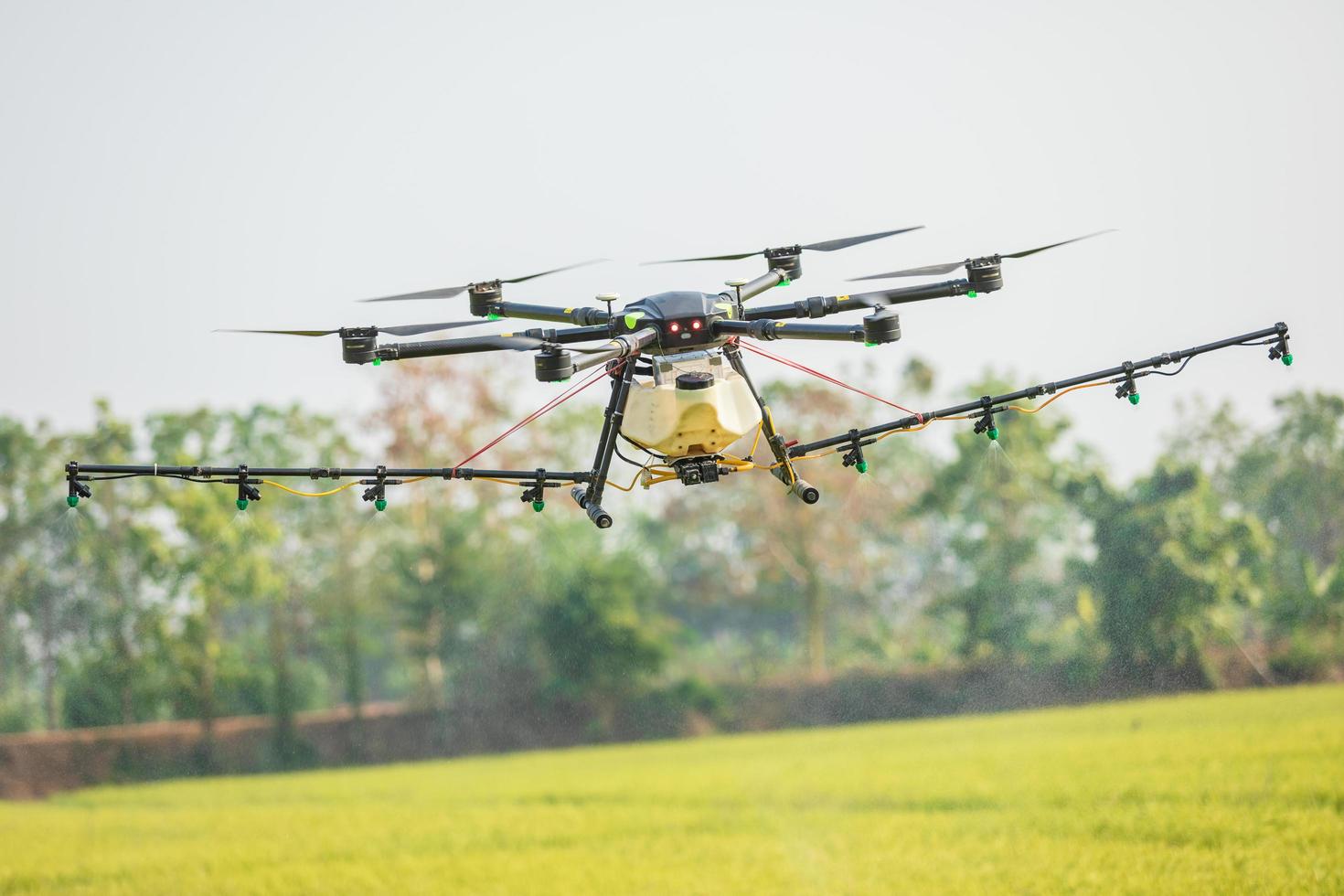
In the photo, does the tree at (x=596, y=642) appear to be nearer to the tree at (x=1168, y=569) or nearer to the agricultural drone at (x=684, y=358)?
the tree at (x=1168, y=569)

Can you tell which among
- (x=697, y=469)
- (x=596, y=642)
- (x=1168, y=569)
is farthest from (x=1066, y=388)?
(x=596, y=642)

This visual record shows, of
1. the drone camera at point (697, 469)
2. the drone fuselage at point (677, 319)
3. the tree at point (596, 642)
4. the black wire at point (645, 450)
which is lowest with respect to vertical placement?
the tree at point (596, 642)

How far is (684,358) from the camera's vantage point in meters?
10.7

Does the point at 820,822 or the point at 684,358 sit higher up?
the point at 684,358

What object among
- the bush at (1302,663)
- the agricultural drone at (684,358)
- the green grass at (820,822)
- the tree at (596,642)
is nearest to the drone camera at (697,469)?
the agricultural drone at (684,358)

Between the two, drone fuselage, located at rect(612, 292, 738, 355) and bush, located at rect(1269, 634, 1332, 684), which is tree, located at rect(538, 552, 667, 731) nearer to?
bush, located at rect(1269, 634, 1332, 684)

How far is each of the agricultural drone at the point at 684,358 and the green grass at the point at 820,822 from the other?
1405cm

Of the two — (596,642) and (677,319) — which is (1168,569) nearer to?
(596,642)

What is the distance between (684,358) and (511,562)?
166ft

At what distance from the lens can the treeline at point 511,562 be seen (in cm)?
5453

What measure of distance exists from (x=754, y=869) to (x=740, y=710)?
30969 mm

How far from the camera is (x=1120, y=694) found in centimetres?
4869

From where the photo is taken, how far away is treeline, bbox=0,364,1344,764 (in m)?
54.5

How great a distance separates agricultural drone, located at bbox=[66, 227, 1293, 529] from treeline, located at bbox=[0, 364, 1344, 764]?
41.3 meters
